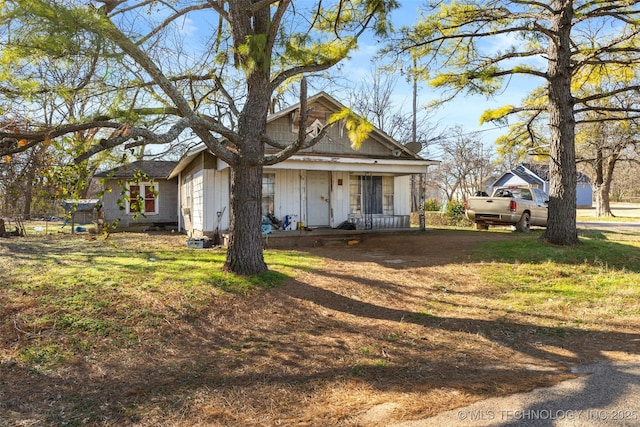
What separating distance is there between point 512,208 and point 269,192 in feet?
29.1

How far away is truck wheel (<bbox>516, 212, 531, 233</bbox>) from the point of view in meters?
15.3

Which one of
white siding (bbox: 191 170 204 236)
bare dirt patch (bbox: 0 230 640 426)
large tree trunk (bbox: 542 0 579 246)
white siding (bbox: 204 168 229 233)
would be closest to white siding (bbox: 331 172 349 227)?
white siding (bbox: 204 168 229 233)

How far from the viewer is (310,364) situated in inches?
168

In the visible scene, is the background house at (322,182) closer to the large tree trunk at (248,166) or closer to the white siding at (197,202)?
the white siding at (197,202)

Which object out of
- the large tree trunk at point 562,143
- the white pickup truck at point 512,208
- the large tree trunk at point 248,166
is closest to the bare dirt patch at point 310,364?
the large tree trunk at point 248,166

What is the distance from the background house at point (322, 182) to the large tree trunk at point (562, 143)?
522 centimetres

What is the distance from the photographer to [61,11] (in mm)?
4812

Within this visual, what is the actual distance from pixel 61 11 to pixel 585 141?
25849 millimetres

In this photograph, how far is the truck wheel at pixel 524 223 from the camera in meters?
15.3

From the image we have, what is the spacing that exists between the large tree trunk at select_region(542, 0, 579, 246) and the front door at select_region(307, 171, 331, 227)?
295 inches

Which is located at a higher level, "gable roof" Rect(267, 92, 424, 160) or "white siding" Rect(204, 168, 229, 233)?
"gable roof" Rect(267, 92, 424, 160)

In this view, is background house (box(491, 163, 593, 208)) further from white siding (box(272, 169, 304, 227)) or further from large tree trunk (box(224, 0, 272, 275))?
large tree trunk (box(224, 0, 272, 275))

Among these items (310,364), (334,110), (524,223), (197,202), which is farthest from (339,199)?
(310,364)

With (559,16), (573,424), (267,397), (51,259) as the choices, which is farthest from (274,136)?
(573,424)
